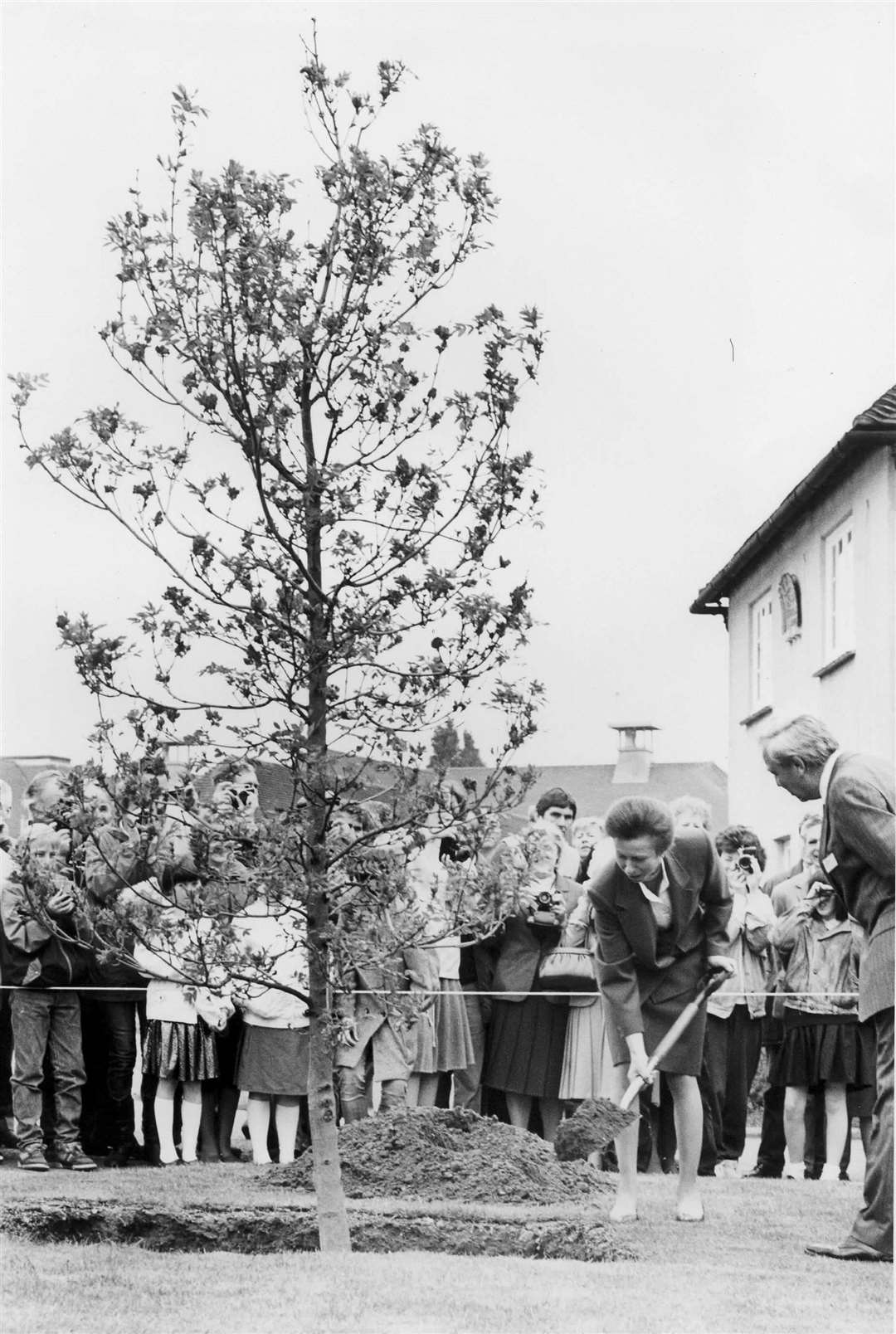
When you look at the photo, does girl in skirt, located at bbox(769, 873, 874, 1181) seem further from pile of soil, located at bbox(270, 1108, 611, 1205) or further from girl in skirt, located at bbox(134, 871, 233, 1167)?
girl in skirt, located at bbox(134, 871, 233, 1167)

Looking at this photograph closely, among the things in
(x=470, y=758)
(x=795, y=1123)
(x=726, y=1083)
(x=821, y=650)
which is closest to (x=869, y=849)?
(x=470, y=758)

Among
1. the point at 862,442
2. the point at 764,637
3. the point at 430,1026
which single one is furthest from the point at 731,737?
the point at 430,1026

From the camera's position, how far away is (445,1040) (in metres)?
11.4

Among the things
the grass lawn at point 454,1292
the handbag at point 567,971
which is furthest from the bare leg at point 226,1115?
the grass lawn at point 454,1292

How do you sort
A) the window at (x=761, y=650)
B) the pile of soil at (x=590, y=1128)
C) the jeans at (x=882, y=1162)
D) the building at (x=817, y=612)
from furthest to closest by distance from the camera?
the window at (x=761, y=650) → the building at (x=817, y=612) → the pile of soil at (x=590, y=1128) → the jeans at (x=882, y=1162)

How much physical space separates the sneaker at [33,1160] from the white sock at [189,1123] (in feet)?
3.35

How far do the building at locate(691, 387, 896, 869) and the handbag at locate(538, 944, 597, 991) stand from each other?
12.9 ft

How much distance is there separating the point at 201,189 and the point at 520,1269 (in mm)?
4359

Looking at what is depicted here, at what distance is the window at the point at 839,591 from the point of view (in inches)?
779

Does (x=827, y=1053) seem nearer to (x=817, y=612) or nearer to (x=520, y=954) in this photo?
(x=520, y=954)

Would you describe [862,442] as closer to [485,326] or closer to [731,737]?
[731,737]

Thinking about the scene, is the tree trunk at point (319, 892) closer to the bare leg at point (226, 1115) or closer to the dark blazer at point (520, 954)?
the bare leg at point (226, 1115)

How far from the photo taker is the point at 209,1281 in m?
7.07

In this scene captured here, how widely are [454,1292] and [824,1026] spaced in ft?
15.0
